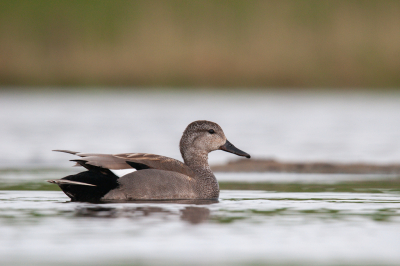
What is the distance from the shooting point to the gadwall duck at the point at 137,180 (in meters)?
9.09

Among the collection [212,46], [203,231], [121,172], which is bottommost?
[203,231]

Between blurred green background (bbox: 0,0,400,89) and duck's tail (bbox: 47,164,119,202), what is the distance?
26216mm

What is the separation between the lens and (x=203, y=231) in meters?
7.35

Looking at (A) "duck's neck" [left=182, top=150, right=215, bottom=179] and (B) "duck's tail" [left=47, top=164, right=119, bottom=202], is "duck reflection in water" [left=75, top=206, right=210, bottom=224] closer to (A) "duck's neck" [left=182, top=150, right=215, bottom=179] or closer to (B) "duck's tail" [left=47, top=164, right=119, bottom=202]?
(B) "duck's tail" [left=47, top=164, right=119, bottom=202]

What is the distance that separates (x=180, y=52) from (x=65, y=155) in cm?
2168

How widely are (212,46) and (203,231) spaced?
1196 inches

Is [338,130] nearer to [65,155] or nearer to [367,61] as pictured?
[65,155]

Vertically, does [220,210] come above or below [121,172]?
below

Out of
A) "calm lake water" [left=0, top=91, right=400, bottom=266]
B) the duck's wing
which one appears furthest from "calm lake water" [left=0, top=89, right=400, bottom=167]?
the duck's wing

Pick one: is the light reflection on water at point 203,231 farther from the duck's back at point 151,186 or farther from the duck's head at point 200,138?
the duck's head at point 200,138

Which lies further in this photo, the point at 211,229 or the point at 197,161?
the point at 197,161

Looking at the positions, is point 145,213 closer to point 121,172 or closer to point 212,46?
point 121,172

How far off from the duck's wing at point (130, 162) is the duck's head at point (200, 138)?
16.7 inches

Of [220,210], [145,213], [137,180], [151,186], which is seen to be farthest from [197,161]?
[145,213]
